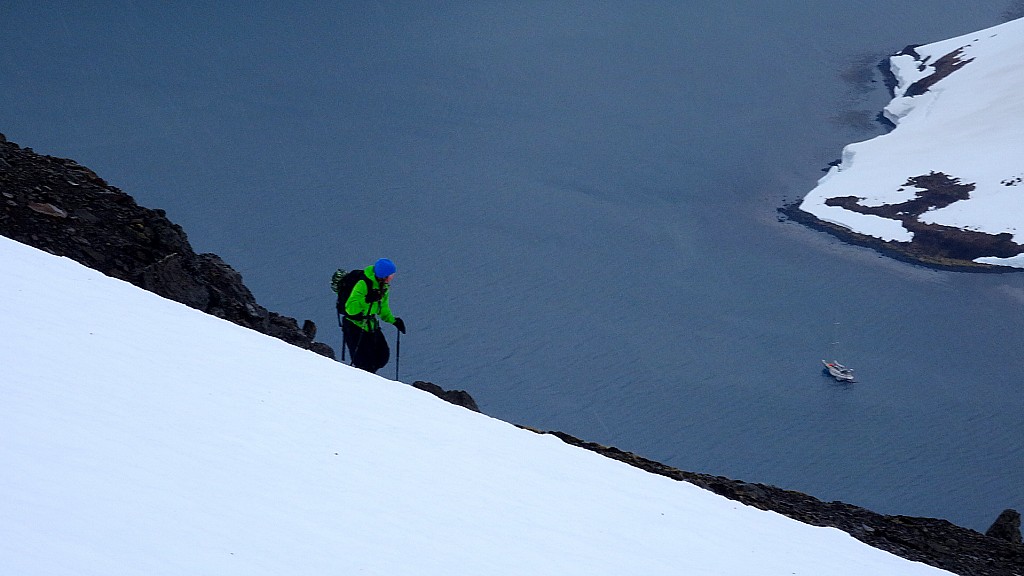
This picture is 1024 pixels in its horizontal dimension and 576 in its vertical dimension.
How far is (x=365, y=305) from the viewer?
8.07 metres

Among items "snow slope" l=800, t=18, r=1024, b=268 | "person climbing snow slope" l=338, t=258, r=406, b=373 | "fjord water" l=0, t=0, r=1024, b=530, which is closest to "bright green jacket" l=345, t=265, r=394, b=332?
"person climbing snow slope" l=338, t=258, r=406, b=373

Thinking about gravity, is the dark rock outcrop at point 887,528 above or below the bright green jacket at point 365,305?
below

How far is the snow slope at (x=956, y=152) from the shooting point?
95.1 feet

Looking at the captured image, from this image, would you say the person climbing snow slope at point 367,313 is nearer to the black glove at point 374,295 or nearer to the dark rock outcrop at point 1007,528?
the black glove at point 374,295

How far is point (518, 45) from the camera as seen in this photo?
133ft

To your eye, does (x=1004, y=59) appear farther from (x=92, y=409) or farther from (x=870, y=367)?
(x=92, y=409)

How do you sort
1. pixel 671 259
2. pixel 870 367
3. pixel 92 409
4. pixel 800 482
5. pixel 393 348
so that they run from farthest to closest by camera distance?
pixel 671 259
pixel 870 367
pixel 393 348
pixel 800 482
pixel 92 409

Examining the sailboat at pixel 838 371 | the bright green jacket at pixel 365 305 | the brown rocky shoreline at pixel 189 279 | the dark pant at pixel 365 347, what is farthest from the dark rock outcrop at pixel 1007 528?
the sailboat at pixel 838 371

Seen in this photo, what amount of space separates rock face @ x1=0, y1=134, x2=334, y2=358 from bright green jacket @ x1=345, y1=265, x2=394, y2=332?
1.20m

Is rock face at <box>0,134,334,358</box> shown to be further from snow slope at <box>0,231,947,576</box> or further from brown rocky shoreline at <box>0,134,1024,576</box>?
snow slope at <box>0,231,947,576</box>

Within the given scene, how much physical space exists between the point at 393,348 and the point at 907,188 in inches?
735

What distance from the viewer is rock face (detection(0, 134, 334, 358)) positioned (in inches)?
327

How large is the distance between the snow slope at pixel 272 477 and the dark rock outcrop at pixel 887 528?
79 centimetres

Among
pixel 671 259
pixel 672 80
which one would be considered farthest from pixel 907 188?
pixel 672 80
